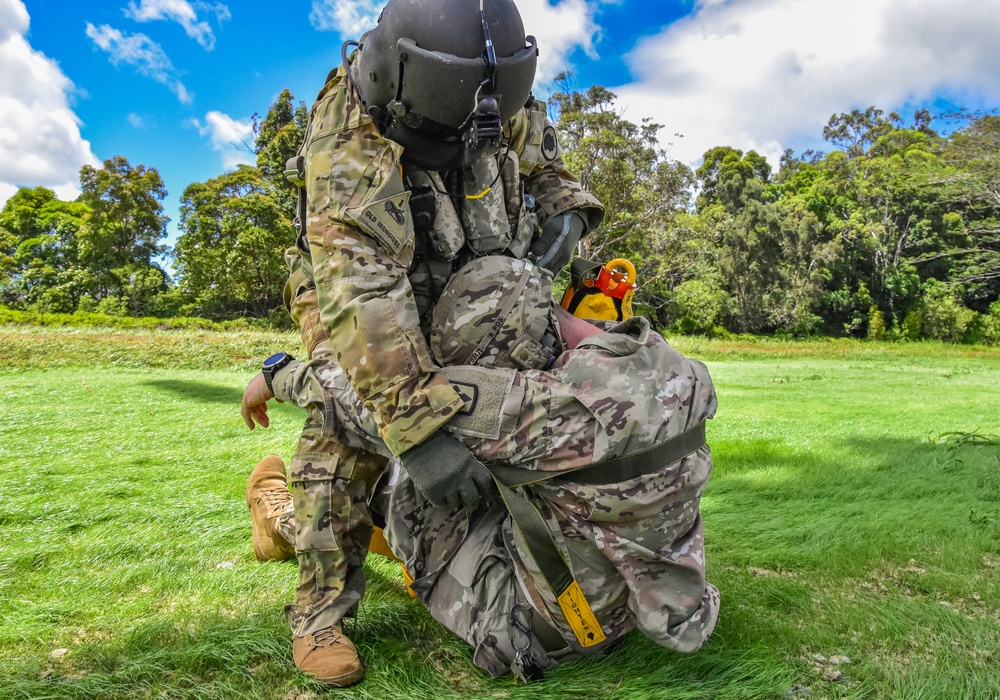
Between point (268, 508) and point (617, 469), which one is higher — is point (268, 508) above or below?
below

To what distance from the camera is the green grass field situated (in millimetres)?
1841

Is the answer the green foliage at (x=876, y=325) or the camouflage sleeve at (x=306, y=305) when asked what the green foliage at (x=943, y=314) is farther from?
the camouflage sleeve at (x=306, y=305)

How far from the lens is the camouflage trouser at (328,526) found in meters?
2.09

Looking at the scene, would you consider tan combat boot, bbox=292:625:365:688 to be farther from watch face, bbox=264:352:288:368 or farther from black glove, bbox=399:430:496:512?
watch face, bbox=264:352:288:368

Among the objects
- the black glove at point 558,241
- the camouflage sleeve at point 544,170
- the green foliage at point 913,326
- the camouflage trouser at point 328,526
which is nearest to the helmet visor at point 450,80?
the camouflage sleeve at point 544,170

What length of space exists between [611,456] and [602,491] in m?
0.10

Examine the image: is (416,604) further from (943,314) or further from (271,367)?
(943,314)

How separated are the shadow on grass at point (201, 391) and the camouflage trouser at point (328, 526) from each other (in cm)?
493

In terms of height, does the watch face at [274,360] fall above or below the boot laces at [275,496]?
above

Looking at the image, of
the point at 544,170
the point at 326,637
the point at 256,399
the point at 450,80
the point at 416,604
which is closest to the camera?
the point at 326,637

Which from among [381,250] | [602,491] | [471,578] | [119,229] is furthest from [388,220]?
[119,229]

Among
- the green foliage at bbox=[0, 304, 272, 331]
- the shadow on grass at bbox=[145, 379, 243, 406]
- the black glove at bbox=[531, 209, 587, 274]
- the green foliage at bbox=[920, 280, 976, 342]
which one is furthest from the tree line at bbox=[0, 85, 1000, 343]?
the black glove at bbox=[531, 209, 587, 274]

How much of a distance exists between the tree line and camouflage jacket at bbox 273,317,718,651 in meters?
25.7

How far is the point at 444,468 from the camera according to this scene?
188cm
